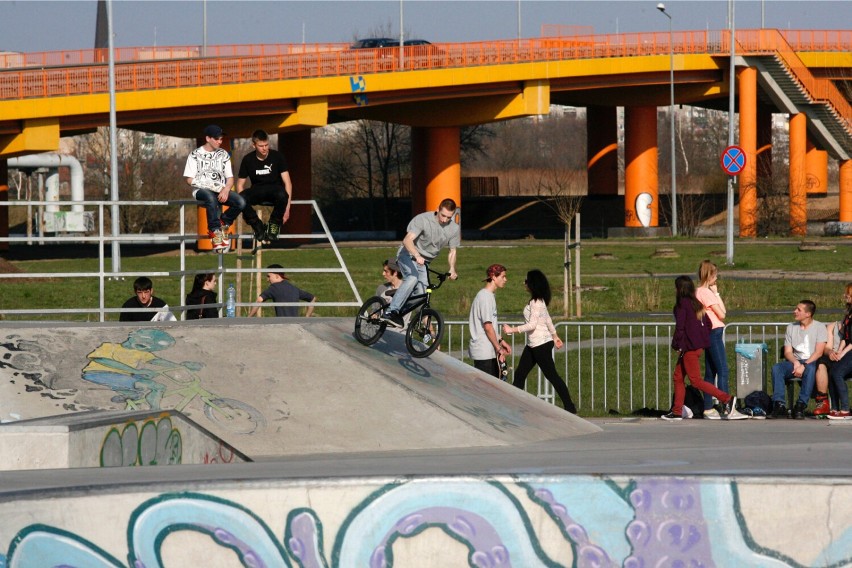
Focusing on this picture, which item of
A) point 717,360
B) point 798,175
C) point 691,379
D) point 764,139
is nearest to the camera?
point 691,379

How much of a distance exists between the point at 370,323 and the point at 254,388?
6.02ft

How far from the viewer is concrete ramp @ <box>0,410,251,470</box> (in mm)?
7582

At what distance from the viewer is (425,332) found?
11.7 meters

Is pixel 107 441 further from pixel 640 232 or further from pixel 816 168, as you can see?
pixel 816 168

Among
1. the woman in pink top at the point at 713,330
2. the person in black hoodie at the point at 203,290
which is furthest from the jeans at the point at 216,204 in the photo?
the woman in pink top at the point at 713,330

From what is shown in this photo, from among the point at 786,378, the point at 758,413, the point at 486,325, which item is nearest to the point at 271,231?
the point at 486,325

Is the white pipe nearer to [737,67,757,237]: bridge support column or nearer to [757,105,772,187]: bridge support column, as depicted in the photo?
[737,67,757,237]: bridge support column

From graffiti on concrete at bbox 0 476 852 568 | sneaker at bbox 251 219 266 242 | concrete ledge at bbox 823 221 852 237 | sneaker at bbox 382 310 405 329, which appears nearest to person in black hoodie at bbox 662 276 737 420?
sneaker at bbox 382 310 405 329

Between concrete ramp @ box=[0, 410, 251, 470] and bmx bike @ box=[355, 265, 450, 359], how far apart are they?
2892 mm

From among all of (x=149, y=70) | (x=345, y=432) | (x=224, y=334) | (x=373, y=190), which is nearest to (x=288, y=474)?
(x=345, y=432)

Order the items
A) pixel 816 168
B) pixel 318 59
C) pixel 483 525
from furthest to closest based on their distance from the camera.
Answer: pixel 816 168 → pixel 318 59 → pixel 483 525

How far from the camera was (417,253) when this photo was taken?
1140cm

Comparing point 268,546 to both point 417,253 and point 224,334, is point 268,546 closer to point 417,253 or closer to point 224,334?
point 224,334

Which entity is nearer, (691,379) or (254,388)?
(254,388)
